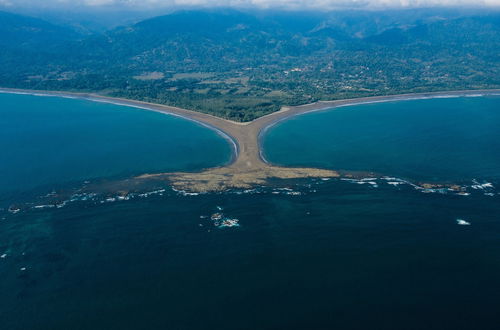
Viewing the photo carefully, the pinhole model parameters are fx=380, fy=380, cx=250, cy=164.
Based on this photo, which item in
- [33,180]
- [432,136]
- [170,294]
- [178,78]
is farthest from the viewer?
[178,78]

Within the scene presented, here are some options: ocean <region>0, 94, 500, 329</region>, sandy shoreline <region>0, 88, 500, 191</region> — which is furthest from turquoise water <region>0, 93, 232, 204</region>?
ocean <region>0, 94, 500, 329</region>

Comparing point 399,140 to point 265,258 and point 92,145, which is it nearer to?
point 265,258

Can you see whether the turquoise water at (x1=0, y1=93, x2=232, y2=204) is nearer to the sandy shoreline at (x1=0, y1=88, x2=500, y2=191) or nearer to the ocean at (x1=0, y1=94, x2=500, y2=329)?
the sandy shoreline at (x1=0, y1=88, x2=500, y2=191)

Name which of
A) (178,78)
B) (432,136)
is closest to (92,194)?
(432,136)

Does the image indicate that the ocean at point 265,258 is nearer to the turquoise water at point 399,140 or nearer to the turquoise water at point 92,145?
the turquoise water at point 399,140

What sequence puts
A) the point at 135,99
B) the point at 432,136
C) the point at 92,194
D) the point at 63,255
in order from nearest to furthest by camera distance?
the point at 63,255
the point at 92,194
the point at 432,136
the point at 135,99

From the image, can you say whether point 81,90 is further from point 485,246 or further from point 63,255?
point 485,246
